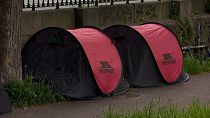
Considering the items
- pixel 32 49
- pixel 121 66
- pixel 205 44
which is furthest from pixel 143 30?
pixel 205 44

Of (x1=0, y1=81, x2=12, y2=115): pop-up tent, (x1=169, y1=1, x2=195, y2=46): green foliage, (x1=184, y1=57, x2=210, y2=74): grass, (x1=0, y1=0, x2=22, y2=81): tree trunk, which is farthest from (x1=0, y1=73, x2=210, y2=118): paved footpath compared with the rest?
(x1=169, y1=1, x2=195, y2=46): green foliage

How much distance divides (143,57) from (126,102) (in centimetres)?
195

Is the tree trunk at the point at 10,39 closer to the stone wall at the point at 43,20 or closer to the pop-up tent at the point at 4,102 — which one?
the pop-up tent at the point at 4,102

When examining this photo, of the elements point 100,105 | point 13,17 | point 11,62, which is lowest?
point 100,105

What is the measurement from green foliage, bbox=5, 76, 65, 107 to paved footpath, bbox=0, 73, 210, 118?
16 cm

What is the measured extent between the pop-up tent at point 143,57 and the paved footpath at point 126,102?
0.87 ft

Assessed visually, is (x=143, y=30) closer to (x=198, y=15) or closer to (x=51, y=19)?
(x=51, y=19)

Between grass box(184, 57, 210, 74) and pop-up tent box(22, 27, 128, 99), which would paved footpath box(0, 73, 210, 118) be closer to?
pop-up tent box(22, 27, 128, 99)

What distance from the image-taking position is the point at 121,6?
1424 cm

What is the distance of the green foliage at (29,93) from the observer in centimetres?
996

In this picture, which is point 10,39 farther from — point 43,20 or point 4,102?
point 43,20

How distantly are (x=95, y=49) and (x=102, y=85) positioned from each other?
70cm

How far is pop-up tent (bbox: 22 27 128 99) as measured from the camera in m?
10.7

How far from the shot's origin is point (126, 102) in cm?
1054
